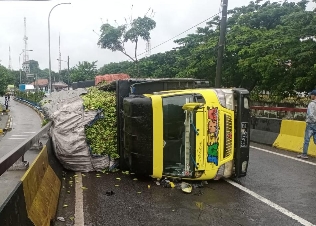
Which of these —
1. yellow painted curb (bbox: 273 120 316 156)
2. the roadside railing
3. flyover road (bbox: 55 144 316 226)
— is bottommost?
flyover road (bbox: 55 144 316 226)

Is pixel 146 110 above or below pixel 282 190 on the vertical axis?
above

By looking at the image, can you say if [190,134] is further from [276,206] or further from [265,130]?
[265,130]

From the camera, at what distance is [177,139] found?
20.0 ft

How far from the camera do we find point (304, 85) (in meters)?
14.5

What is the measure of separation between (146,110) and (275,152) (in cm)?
509

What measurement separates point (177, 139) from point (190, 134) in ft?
0.89

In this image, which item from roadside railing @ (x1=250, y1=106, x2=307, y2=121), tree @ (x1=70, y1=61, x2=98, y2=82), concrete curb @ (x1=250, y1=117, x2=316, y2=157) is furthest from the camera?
tree @ (x1=70, y1=61, x2=98, y2=82)

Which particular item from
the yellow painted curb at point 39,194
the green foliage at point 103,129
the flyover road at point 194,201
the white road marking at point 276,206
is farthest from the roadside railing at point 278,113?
the yellow painted curb at point 39,194

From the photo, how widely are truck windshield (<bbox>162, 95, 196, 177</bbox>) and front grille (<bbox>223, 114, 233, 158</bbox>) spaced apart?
640 millimetres

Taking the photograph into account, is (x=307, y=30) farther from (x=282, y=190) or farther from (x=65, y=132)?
(x=65, y=132)

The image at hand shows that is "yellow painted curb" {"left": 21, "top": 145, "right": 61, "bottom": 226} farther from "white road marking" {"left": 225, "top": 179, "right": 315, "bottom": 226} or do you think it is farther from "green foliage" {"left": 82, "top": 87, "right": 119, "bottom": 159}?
"white road marking" {"left": 225, "top": 179, "right": 315, "bottom": 226}

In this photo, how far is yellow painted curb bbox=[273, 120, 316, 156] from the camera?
31.0 ft

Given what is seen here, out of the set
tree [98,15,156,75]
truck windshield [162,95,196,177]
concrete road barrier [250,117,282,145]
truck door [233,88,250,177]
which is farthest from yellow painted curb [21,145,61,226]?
tree [98,15,156,75]

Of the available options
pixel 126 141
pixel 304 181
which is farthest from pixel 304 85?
pixel 126 141
